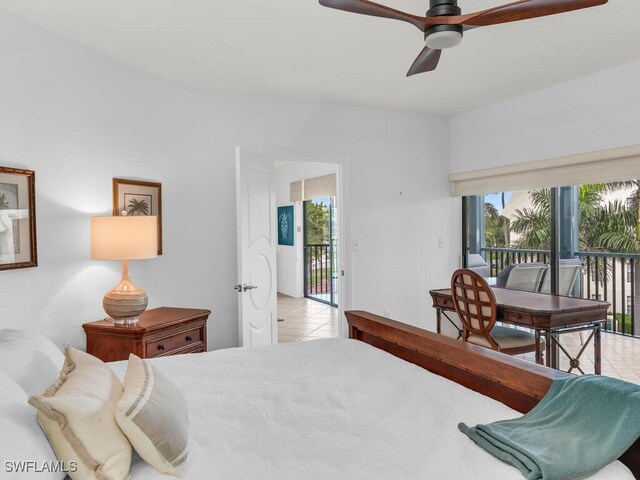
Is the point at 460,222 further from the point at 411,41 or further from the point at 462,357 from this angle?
the point at 462,357

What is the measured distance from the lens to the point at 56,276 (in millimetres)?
2885

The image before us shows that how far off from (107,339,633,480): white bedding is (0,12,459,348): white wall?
124cm

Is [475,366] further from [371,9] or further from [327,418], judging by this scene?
[371,9]

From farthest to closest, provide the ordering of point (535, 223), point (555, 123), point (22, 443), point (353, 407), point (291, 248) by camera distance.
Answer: point (291, 248) → point (535, 223) → point (555, 123) → point (353, 407) → point (22, 443)

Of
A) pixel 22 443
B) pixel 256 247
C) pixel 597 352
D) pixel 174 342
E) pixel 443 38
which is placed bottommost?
pixel 597 352

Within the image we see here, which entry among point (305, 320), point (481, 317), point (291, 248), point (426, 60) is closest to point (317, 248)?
point (291, 248)

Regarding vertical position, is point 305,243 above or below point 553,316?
above

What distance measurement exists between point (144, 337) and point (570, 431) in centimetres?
237

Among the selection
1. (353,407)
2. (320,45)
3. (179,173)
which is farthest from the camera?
(179,173)

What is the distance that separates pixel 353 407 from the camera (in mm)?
1685

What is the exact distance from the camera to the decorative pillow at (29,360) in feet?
4.71

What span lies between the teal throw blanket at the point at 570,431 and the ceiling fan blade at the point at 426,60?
174 cm

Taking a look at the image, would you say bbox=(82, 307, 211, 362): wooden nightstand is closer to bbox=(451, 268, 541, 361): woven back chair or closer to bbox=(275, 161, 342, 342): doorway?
bbox=(451, 268, 541, 361): woven back chair

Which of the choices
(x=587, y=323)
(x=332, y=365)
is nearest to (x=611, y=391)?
(x=332, y=365)
